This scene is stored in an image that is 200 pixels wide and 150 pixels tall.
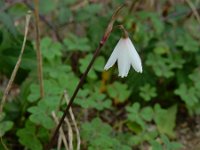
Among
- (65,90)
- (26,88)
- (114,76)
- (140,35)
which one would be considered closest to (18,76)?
(26,88)

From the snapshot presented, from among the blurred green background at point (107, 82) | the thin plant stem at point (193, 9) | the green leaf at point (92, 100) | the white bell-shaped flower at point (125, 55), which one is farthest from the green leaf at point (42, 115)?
the thin plant stem at point (193, 9)

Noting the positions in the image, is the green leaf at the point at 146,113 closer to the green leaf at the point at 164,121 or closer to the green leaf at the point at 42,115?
the green leaf at the point at 164,121

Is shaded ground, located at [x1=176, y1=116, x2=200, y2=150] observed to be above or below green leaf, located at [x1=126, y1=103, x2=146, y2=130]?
below

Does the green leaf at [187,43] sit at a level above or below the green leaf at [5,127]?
above

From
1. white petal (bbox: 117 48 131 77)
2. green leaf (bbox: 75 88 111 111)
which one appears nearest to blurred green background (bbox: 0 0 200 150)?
green leaf (bbox: 75 88 111 111)

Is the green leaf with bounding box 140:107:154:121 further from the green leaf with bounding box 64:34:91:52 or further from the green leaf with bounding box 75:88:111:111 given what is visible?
the green leaf with bounding box 64:34:91:52

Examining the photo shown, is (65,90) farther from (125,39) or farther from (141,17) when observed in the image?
(141,17)

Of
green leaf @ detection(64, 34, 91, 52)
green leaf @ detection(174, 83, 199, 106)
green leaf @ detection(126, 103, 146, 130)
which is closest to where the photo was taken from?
green leaf @ detection(126, 103, 146, 130)
